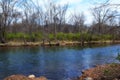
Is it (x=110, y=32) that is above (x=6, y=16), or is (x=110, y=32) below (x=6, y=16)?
below

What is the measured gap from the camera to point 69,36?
77750 millimetres

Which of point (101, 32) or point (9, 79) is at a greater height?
point (101, 32)

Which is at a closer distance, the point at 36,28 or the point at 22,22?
the point at 36,28

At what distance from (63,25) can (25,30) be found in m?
20.6

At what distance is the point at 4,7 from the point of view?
7138cm

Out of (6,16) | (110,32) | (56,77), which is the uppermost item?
(6,16)

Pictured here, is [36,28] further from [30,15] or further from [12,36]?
[12,36]

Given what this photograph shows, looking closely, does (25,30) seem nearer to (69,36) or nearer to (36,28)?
(36,28)

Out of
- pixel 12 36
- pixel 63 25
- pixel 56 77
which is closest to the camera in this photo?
pixel 56 77

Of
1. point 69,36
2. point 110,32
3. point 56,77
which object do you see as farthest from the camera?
point 69,36

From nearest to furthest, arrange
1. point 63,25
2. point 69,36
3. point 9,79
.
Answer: point 9,79
point 69,36
point 63,25

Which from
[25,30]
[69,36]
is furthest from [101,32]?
[25,30]

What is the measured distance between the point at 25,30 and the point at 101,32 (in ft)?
235

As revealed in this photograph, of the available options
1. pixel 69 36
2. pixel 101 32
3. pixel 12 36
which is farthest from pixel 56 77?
pixel 69 36
